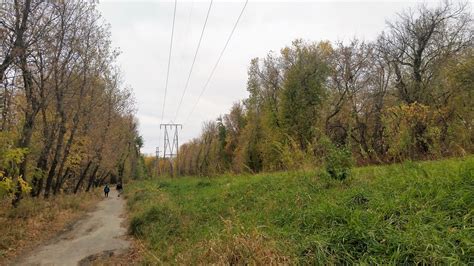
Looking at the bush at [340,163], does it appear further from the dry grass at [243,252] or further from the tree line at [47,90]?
the tree line at [47,90]

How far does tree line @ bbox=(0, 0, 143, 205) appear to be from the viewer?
12098 millimetres

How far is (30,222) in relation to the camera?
45.7 feet

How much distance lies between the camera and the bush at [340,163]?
8250 mm

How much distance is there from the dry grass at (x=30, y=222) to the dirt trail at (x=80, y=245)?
1.93 ft

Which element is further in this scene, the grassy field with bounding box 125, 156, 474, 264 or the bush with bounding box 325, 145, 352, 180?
the bush with bounding box 325, 145, 352, 180

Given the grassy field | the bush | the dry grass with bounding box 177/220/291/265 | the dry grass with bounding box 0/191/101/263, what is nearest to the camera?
the grassy field

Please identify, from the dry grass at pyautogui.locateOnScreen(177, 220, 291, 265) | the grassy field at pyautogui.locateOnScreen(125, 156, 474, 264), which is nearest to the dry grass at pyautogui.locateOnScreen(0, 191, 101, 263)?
the grassy field at pyautogui.locateOnScreen(125, 156, 474, 264)

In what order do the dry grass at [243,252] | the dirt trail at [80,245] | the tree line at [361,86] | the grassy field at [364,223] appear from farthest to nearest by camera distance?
the tree line at [361,86] → the dirt trail at [80,245] → the dry grass at [243,252] → the grassy field at [364,223]

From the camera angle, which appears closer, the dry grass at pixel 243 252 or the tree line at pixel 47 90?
the dry grass at pixel 243 252

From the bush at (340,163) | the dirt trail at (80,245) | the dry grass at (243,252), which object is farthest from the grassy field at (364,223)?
the dirt trail at (80,245)

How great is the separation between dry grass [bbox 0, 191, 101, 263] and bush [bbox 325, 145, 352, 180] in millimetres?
9623

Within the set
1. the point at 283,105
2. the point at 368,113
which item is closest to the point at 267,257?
the point at 283,105

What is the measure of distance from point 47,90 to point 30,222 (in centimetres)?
736

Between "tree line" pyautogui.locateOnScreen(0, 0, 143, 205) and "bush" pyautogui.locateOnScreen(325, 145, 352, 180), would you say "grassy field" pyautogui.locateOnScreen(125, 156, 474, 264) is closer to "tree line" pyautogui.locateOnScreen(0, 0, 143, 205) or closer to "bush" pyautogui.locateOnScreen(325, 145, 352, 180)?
"bush" pyautogui.locateOnScreen(325, 145, 352, 180)
